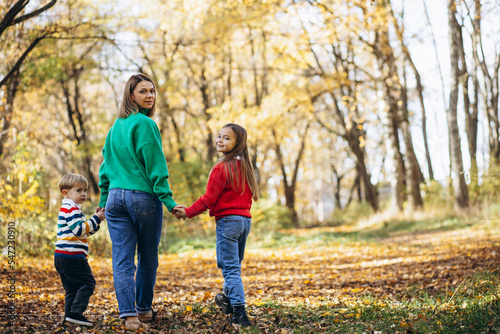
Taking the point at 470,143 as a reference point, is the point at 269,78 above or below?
above

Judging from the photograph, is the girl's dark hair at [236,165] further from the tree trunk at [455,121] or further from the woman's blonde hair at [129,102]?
the tree trunk at [455,121]

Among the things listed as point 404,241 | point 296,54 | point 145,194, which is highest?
point 296,54

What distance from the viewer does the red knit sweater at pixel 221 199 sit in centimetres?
358

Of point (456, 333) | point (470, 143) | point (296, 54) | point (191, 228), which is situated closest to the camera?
point (456, 333)

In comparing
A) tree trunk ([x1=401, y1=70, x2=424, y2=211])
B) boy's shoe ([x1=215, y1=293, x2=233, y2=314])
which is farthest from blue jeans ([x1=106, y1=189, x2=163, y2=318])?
tree trunk ([x1=401, y1=70, x2=424, y2=211])

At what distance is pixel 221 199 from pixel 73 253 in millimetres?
1245

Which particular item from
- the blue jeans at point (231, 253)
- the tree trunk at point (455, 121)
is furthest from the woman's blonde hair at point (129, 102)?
the tree trunk at point (455, 121)

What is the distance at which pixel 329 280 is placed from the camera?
20.6 feet

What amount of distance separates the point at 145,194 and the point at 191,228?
10661mm

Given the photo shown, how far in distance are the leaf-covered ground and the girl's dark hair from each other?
1141 mm

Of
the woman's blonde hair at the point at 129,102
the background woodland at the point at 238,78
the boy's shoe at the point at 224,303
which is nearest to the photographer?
the woman's blonde hair at the point at 129,102

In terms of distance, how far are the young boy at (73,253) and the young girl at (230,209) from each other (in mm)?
818

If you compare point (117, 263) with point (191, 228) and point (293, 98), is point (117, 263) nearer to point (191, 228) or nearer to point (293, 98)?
point (191, 228)

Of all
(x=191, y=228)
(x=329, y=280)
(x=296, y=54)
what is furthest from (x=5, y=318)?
(x=296, y=54)
